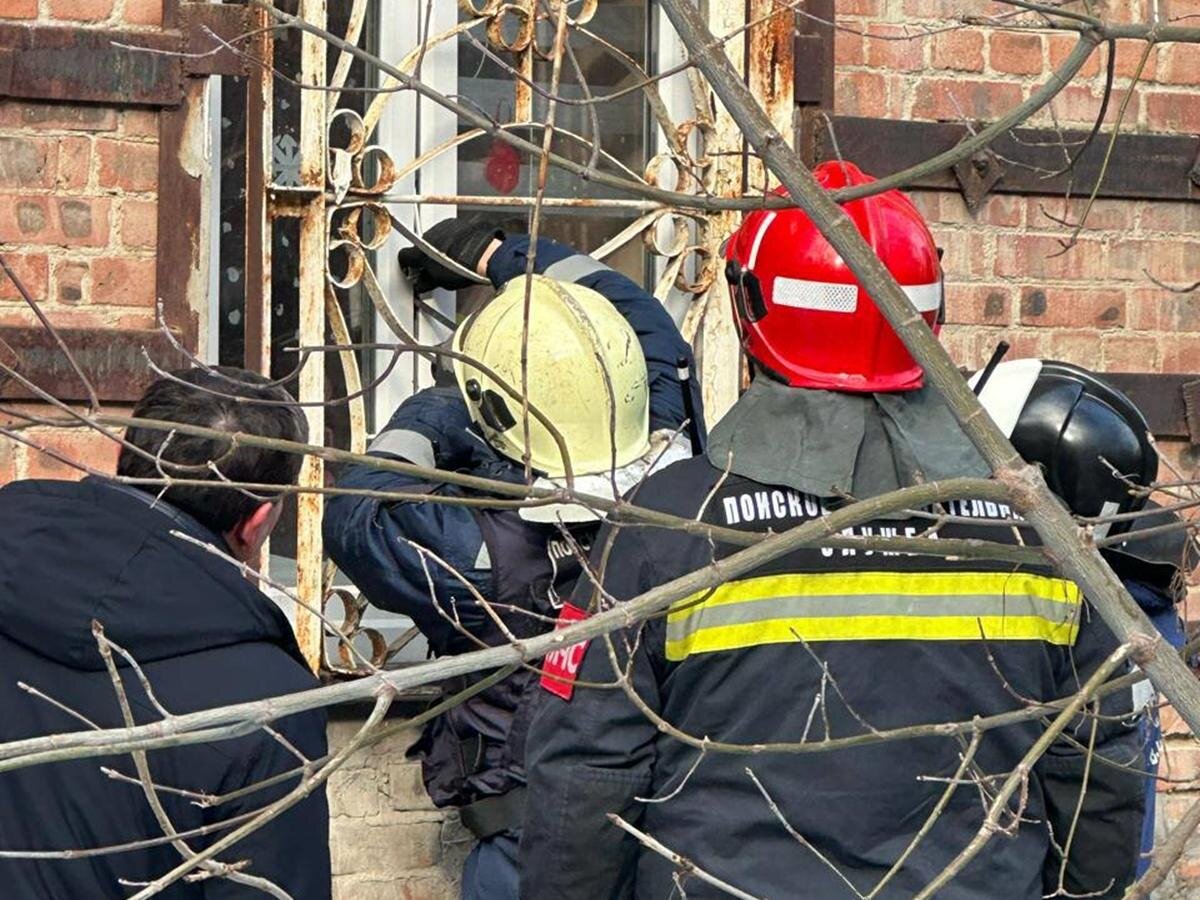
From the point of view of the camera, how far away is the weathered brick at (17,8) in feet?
13.3

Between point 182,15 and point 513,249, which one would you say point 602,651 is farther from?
point 182,15

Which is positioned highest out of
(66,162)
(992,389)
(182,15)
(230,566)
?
(182,15)

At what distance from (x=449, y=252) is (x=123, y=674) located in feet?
5.23

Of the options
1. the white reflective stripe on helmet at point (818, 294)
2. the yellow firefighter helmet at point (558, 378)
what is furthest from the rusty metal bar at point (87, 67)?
the white reflective stripe on helmet at point (818, 294)

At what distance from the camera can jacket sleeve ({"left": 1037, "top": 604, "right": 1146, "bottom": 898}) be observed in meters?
2.96

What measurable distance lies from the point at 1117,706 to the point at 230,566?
1303 mm

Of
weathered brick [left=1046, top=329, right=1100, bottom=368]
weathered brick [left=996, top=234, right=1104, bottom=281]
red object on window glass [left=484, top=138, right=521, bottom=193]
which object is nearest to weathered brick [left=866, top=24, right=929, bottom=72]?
weathered brick [left=996, top=234, right=1104, bottom=281]

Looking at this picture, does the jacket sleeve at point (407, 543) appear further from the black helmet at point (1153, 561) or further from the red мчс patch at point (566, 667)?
the black helmet at point (1153, 561)

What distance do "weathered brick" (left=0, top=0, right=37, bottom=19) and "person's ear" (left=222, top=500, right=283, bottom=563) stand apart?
1.56 meters

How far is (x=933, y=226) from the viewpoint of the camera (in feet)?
15.6

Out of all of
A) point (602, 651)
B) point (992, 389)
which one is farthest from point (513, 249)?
point (602, 651)

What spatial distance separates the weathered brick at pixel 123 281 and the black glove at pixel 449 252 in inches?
22.1

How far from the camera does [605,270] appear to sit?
3992 mm

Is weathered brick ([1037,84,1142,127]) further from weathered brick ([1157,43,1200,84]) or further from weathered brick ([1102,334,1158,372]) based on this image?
weathered brick ([1102,334,1158,372])
